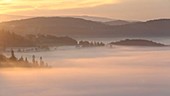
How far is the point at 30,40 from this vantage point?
6431cm

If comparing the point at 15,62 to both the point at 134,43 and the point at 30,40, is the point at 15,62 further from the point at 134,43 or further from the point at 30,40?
the point at 134,43

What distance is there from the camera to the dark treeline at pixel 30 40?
184 feet

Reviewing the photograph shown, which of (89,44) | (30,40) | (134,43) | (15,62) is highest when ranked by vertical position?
(30,40)

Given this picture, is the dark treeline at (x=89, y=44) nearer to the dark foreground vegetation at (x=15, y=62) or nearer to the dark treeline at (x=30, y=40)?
the dark treeline at (x=30, y=40)

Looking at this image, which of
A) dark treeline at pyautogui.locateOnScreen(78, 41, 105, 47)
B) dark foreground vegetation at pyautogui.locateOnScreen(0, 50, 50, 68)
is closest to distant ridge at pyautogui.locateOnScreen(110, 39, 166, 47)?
dark treeline at pyautogui.locateOnScreen(78, 41, 105, 47)

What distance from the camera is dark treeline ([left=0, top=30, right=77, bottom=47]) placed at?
55938 millimetres

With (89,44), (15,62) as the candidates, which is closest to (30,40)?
(89,44)

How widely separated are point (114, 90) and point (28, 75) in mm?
7259

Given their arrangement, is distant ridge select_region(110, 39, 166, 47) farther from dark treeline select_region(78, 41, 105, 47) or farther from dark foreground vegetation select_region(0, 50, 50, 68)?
dark foreground vegetation select_region(0, 50, 50, 68)

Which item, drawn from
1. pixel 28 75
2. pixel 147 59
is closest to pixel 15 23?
pixel 147 59

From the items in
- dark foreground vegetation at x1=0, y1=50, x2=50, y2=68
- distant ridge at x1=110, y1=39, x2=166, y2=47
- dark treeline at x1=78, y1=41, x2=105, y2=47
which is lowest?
distant ridge at x1=110, y1=39, x2=166, y2=47

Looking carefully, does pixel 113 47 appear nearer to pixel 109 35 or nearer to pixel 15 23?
pixel 109 35

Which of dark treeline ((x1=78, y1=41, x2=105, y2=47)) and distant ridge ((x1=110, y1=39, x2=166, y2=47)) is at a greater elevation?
dark treeline ((x1=78, y1=41, x2=105, y2=47))

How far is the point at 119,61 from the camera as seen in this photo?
222ft
